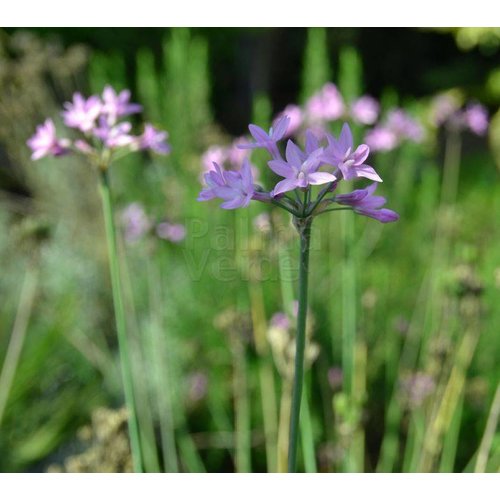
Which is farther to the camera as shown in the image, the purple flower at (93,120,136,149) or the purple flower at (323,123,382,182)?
the purple flower at (93,120,136,149)

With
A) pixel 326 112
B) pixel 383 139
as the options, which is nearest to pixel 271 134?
pixel 326 112

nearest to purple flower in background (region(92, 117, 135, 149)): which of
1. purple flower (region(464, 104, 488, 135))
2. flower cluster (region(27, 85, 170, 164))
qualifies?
flower cluster (region(27, 85, 170, 164))

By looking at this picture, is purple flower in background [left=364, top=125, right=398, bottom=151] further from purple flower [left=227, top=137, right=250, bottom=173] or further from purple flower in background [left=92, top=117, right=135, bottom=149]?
purple flower in background [left=92, top=117, right=135, bottom=149]

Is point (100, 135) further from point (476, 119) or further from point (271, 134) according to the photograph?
point (476, 119)

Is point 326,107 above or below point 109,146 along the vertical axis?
above

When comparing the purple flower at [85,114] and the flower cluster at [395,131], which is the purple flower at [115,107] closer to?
the purple flower at [85,114]

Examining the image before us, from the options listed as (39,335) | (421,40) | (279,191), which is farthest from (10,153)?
(421,40)

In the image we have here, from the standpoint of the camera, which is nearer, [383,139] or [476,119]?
[383,139]
